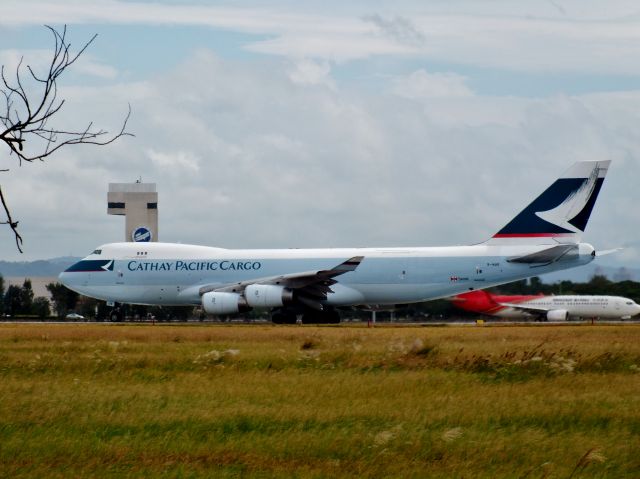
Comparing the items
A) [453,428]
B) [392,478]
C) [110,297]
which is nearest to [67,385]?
[453,428]

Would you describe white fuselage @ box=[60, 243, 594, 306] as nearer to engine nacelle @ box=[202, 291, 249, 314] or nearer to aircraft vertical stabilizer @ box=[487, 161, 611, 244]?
aircraft vertical stabilizer @ box=[487, 161, 611, 244]

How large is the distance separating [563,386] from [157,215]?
8431 centimetres

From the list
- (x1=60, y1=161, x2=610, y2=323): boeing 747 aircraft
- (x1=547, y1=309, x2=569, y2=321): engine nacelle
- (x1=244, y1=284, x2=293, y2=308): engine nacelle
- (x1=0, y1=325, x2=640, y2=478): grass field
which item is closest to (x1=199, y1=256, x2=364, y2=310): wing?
(x1=60, y1=161, x2=610, y2=323): boeing 747 aircraft

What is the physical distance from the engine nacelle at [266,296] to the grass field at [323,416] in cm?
2617

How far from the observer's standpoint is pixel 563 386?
13984 millimetres

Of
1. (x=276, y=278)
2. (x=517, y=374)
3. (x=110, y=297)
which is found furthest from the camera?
(x=110, y=297)

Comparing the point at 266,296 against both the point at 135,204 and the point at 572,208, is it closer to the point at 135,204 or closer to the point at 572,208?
the point at 572,208

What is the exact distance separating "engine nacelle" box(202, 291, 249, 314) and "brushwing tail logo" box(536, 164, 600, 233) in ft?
43.6

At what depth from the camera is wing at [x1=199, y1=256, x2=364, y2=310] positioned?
146ft

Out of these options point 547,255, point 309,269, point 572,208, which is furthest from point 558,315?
point 309,269

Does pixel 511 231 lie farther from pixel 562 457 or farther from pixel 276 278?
pixel 562 457

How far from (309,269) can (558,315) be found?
2869 cm

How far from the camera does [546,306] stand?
72625 mm

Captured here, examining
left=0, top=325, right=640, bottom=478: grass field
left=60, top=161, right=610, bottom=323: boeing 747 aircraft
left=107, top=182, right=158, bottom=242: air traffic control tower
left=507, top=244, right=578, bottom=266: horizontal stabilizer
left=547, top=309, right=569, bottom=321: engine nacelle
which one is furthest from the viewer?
left=107, top=182, right=158, bottom=242: air traffic control tower
